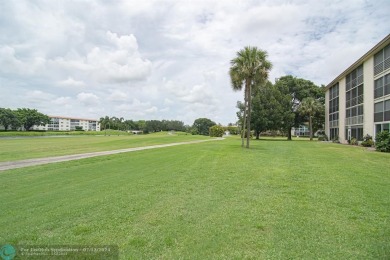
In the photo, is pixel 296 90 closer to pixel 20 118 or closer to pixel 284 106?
pixel 284 106

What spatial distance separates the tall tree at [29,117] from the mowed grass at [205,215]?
347 feet

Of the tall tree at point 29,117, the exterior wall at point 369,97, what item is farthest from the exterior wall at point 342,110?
the tall tree at point 29,117

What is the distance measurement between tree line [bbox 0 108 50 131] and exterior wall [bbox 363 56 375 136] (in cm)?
10275

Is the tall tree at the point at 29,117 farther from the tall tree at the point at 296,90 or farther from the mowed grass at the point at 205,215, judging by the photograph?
the mowed grass at the point at 205,215

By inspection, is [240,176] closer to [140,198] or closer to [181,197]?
[181,197]

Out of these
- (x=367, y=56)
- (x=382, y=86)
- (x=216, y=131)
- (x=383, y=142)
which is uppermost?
(x=367, y=56)

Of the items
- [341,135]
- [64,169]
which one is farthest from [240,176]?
[341,135]

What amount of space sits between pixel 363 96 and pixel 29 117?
357 ft

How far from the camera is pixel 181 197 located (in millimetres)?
7184

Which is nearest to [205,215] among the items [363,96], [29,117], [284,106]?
[363,96]

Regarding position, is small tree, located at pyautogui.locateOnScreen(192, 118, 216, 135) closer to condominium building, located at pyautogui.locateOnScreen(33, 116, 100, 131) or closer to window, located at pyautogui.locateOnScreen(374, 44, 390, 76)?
condominium building, located at pyautogui.locateOnScreen(33, 116, 100, 131)

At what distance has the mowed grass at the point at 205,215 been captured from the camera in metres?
4.12

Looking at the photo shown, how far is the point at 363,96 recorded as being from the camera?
3347 centimetres

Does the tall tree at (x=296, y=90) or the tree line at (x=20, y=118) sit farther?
the tree line at (x=20, y=118)
